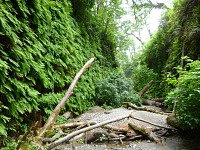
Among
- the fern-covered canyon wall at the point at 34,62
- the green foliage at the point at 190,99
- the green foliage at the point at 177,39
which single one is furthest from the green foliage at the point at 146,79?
the green foliage at the point at 190,99

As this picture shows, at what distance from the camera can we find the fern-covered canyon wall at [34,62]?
3289 mm

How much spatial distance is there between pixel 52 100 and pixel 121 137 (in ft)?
6.38

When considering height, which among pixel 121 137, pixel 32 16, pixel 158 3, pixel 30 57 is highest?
pixel 158 3

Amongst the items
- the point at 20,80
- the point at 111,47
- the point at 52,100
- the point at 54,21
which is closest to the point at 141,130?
the point at 52,100

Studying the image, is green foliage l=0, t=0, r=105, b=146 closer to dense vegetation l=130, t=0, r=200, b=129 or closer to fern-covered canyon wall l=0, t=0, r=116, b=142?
fern-covered canyon wall l=0, t=0, r=116, b=142

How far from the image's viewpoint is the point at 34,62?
154 inches

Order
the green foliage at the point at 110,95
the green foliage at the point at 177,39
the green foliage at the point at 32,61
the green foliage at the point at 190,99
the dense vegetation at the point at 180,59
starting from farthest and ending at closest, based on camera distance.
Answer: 1. the green foliage at the point at 110,95
2. the green foliage at the point at 177,39
3. the dense vegetation at the point at 180,59
4. the green foliage at the point at 190,99
5. the green foliage at the point at 32,61

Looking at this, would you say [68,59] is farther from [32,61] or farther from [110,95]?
[110,95]

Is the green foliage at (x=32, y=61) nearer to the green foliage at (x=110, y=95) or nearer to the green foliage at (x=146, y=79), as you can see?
the green foliage at (x=110, y=95)

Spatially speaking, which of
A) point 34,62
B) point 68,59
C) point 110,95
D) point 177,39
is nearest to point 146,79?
point 177,39

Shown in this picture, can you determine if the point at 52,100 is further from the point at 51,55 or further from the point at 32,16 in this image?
the point at 32,16

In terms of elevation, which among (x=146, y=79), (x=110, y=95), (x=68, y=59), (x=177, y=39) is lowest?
(x=110, y=95)

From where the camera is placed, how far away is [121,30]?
14.4 metres

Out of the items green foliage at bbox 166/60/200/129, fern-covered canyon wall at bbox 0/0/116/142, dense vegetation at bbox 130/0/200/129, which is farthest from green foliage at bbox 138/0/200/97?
fern-covered canyon wall at bbox 0/0/116/142
